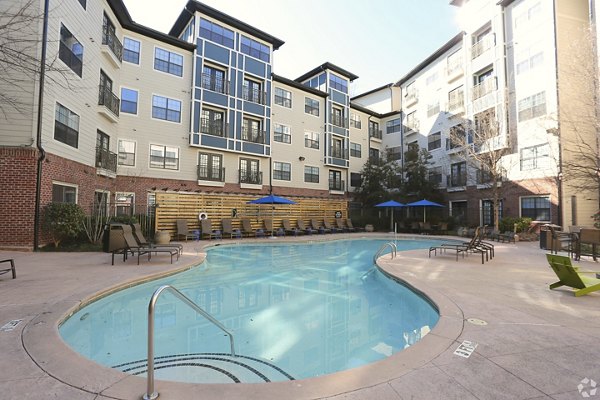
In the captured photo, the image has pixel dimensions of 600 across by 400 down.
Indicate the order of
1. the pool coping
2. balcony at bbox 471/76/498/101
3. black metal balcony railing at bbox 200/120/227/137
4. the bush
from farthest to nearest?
balcony at bbox 471/76/498/101, black metal balcony railing at bbox 200/120/227/137, the bush, the pool coping

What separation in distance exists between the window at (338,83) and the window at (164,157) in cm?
1487

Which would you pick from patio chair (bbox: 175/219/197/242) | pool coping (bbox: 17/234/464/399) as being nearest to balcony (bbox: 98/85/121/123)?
patio chair (bbox: 175/219/197/242)

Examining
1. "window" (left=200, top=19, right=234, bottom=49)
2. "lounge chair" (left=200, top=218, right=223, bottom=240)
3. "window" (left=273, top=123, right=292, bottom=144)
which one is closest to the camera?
"lounge chair" (left=200, top=218, right=223, bottom=240)

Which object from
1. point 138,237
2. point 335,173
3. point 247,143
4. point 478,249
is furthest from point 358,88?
point 138,237

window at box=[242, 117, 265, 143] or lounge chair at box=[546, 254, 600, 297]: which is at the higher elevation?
window at box=[242, 117, 265, 143]

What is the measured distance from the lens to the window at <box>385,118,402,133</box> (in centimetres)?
2945

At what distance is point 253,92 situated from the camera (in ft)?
68.6

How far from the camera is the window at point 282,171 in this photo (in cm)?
2228

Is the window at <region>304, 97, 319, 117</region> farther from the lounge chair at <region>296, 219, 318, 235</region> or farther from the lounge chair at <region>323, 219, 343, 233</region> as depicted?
the lounge chair at <region>296, 219, 318, 235</region>

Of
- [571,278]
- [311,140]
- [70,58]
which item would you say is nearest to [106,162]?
[70,58]

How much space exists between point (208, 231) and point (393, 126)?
72.0ft

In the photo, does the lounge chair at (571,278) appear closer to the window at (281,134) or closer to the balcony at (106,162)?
the balcony at (106,162)

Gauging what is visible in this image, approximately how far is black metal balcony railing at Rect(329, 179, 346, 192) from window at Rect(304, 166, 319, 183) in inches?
62.9

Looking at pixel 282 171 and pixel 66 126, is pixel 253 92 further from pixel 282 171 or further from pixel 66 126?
pixel 66 126
